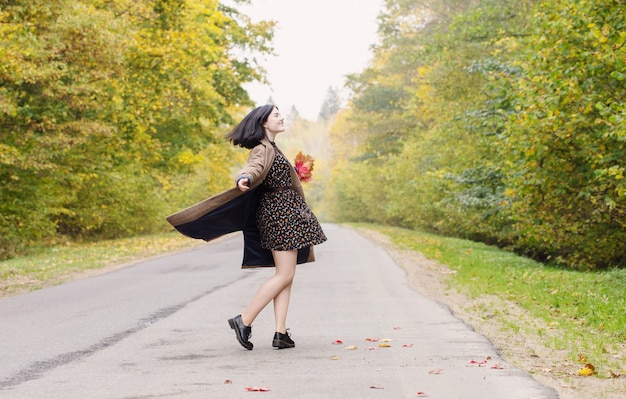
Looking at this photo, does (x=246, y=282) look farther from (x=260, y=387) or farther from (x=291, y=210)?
(x=260, y=387)

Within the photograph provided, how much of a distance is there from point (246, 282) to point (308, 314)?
445 centimetres

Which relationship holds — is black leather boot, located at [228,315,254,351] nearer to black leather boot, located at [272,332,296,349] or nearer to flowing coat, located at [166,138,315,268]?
black leather boot, located at [272,332,296,349]

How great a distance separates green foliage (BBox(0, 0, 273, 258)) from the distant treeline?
8.43 m

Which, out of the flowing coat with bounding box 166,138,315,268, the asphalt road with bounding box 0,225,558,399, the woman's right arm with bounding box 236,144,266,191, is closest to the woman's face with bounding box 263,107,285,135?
the flowing coat with bounding box 166,138,315,268

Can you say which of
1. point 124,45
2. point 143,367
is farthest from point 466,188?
point 143,367

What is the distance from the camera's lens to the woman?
7152 millimetres

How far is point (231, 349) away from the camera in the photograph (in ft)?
23.8

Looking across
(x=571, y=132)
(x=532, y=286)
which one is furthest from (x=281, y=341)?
(x=571, y=132)

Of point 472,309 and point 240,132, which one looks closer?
point 240,132

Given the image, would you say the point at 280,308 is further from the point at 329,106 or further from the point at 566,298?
the point at 329,106

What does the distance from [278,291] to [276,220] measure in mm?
634

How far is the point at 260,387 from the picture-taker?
555 centimetres

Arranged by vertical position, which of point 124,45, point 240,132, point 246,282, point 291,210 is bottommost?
point 246,282

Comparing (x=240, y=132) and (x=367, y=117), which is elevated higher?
(x=367, y=117)
